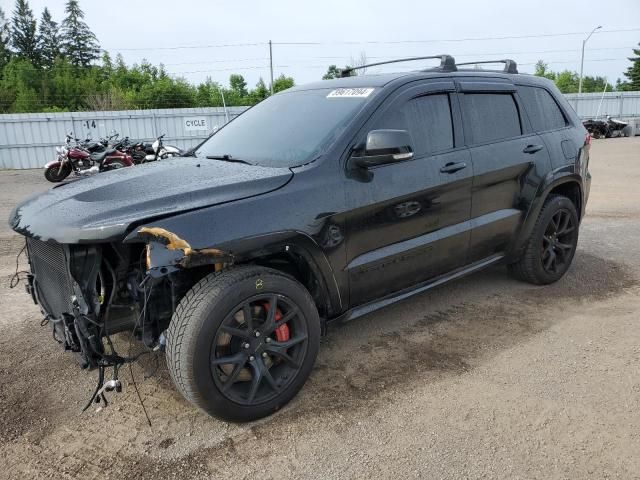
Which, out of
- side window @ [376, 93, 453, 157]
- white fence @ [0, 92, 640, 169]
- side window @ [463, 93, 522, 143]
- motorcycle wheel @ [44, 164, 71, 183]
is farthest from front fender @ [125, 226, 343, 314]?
white fence @ [0, 92, 640, 169]

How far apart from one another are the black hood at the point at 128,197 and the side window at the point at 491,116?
1703 mm

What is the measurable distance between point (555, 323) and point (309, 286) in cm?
212

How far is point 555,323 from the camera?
4.09 m

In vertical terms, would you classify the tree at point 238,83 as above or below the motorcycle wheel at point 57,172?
above

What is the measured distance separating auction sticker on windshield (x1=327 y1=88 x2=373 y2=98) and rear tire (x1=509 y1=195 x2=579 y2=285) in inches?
80.6

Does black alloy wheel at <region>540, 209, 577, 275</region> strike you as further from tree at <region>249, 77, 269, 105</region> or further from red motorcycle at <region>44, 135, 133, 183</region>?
tree at <region>249, 77, 269, 105</region>

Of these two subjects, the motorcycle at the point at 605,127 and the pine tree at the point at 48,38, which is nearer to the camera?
the motorcycle at the point at 605,127

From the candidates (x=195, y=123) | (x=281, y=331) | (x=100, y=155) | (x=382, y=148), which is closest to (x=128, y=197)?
(x=281, y=331)

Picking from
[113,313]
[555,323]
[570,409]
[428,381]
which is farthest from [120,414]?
[555,323]

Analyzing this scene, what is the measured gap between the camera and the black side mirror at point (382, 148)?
122 inches

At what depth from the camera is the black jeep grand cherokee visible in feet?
8.68

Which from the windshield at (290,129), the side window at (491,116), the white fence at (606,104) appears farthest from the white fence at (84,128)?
the white fence at (606,104)

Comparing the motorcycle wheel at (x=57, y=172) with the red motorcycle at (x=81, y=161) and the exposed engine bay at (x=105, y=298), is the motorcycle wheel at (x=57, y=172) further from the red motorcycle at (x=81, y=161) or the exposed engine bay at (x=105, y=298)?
the exposed engine bay at (x=105, y=298)

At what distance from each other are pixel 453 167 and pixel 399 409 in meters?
1.72
